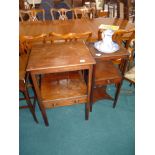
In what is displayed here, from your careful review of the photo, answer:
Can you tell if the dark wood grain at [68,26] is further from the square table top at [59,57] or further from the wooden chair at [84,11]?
the square table top at [59,57]

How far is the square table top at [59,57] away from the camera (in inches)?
55.2

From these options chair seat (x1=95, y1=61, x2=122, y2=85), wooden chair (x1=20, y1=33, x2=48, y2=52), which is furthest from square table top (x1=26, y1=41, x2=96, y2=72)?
chair seat (x1=95, y1=61, x2=122, y2=85)

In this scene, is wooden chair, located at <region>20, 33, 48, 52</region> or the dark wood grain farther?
the dark wood grain

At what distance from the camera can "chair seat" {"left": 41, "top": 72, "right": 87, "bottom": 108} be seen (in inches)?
65.6

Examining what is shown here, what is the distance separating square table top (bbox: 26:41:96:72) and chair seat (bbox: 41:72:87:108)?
347 millimetres

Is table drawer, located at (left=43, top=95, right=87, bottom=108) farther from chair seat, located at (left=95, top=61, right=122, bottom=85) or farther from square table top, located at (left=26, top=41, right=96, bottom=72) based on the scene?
square table top, located at (left=26, top=41, right=96, bottom=72)

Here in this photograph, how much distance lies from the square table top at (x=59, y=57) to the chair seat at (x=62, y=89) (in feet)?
1.14

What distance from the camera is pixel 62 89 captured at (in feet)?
5.73

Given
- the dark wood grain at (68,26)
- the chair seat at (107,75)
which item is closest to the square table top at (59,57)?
the chair seat at (107,75)

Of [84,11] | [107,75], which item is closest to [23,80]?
[107,75]
